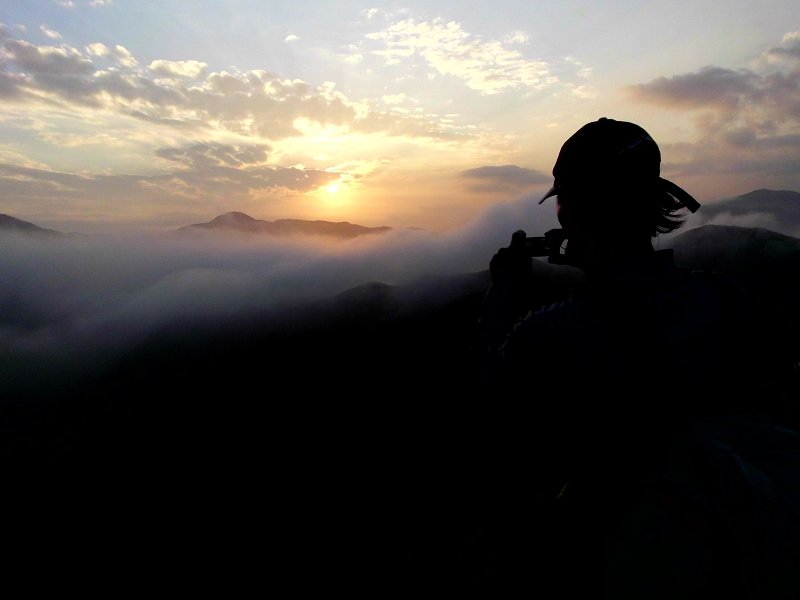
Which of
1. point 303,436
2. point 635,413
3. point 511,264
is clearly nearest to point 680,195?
point 511,264

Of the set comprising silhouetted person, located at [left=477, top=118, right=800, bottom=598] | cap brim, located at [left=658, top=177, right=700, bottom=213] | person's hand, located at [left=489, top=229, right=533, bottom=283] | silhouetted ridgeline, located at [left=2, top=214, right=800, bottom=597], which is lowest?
silhouetted ridgeline, located at [left=2, top=214, right=800, bottom=597]

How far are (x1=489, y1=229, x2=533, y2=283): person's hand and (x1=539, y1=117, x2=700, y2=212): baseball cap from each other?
55 centimetres

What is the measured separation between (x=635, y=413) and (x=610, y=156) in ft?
3.57

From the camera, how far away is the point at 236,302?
188000mm

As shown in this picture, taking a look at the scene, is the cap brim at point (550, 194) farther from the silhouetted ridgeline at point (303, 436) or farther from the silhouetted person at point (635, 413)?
the silhouetted ridgeline at point (303, 436)

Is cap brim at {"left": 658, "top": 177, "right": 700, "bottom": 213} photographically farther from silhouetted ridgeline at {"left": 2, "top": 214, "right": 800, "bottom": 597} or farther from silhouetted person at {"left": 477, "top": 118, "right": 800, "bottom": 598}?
silhouetted ridgeline at {"left": 2, "top": 214, "right": 800, "bottom": 597}

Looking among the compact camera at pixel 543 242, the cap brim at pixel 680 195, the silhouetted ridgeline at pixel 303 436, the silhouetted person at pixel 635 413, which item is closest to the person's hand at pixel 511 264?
the compact camera at pixel 543 242

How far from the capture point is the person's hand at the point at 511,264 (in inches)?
105

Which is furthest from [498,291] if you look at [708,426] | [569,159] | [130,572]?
[130,572]

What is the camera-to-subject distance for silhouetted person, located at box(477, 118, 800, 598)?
1508 mm

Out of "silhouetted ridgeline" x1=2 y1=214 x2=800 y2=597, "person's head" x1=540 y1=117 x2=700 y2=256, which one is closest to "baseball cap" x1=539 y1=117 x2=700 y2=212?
"person's head" x1=540 y1=117 x2=700 y2=256

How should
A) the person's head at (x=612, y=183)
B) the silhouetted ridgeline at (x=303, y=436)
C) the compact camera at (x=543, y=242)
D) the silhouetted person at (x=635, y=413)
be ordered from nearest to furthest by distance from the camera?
the silhouetted person at (x=635, y=413) < the person's head at (x=612, y=183) < the compact camera at (x=543, y=242) < the silhouetted ridgeline at (x=303, y=436)

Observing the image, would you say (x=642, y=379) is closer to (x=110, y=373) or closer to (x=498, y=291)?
(x=498, y=291)

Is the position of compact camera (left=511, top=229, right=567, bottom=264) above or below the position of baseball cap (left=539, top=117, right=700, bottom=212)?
below
